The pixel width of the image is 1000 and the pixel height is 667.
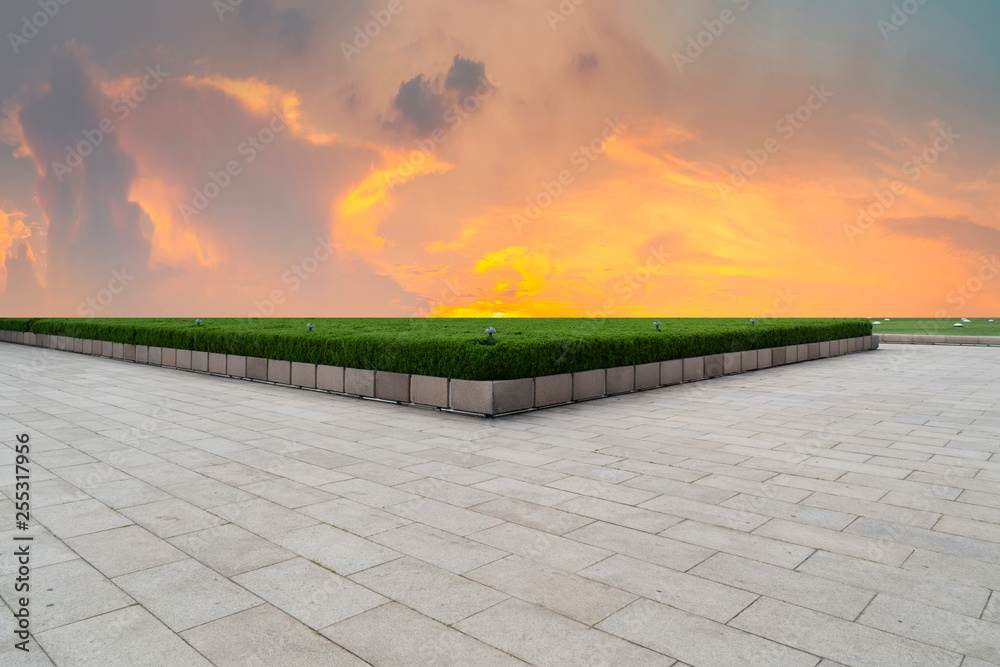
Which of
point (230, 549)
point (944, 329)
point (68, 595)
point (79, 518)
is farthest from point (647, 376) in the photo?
point (944, 329)

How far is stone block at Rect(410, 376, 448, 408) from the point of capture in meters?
9.72

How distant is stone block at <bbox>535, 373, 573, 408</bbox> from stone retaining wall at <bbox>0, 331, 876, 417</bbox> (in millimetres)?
16

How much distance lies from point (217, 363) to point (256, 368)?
71.9 inches

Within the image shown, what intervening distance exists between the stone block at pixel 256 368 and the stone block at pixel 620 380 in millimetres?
7387

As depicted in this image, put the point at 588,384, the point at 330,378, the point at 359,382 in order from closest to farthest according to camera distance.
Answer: the point at 588,384 < the point at 359,382 < the point at 330,378

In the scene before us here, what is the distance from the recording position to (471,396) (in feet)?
30.6

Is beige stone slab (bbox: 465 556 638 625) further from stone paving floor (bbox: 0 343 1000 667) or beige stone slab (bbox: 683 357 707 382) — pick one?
beige stone slab (bbox: 683 357 707 382)

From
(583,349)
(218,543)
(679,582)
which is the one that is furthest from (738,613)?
(583,349)

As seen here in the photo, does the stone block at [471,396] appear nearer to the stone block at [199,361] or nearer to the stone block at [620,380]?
the stone block at [620,380]

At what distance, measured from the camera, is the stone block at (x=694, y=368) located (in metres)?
13.4

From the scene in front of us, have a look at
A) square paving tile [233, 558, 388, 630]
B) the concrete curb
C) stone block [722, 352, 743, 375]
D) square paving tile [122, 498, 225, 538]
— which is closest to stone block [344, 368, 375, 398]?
square paving tile [122, 498, 225, 538]

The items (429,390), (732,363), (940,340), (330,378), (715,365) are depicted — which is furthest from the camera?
(940,340)

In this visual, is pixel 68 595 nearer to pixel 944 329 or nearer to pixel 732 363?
pixel 732 363

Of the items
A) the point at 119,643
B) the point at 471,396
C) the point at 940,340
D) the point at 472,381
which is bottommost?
the point at 119,643
